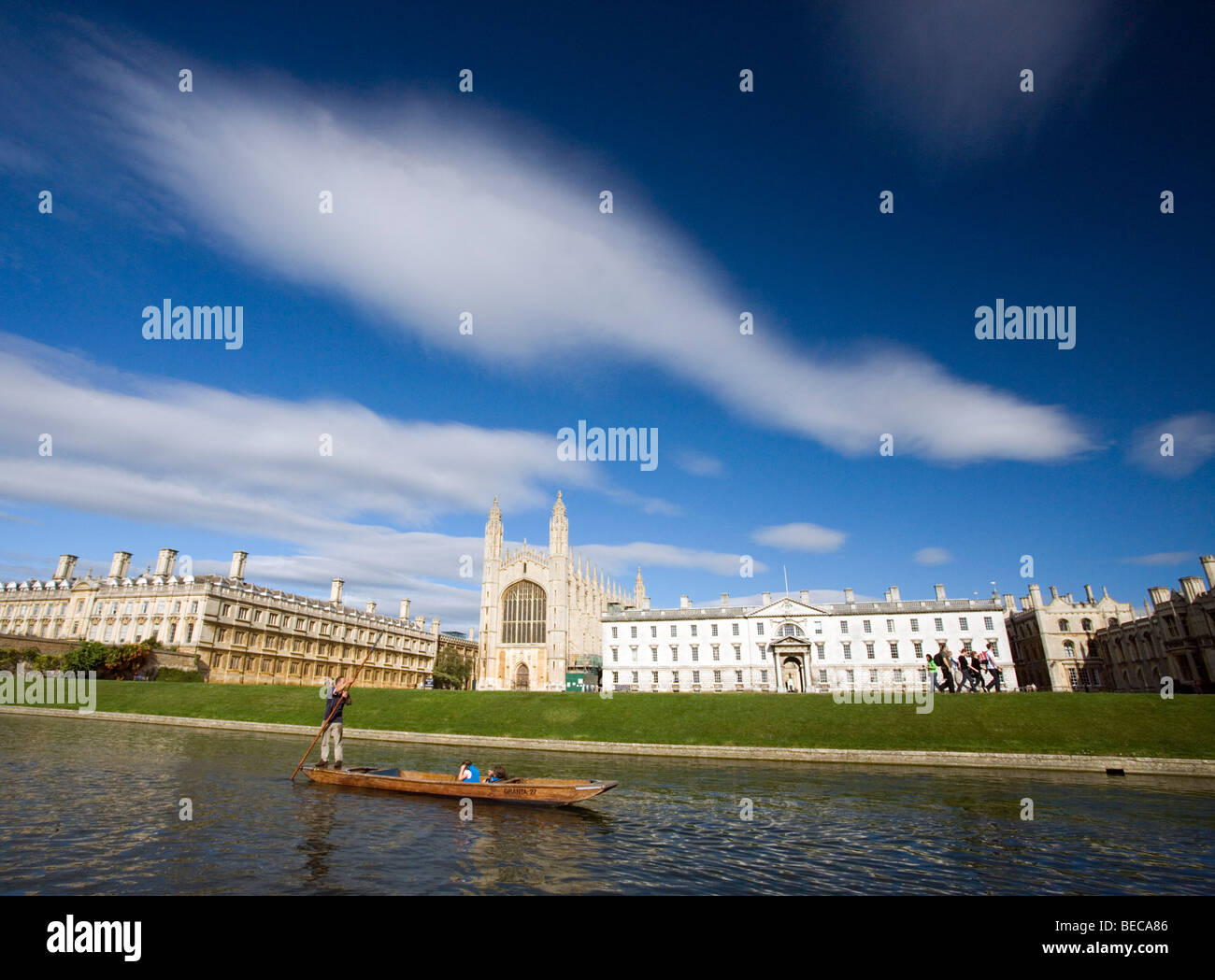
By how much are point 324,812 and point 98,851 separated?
616 centimetres

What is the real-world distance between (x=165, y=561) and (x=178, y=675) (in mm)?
23601

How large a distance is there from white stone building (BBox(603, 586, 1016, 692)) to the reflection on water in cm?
4391

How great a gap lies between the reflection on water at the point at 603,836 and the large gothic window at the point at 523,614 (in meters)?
61.8

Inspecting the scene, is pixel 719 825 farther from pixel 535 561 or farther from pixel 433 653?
pixel 433 653

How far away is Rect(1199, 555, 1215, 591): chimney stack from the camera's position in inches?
2414

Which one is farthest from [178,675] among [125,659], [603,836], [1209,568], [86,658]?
[1209,568]

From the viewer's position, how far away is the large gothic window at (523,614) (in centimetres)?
9050

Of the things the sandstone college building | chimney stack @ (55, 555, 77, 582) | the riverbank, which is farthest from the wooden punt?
chimney stack @ (55, 555, 77, 582)

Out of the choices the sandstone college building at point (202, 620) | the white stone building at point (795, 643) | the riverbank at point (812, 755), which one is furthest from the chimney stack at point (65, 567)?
the white stone building at point (795, 643)

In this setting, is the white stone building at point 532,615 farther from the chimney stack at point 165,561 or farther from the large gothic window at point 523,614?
the chimney stack at point 165,561

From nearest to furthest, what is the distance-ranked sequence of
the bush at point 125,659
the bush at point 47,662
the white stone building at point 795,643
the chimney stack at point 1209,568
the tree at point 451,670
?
the chimney stack at point 1209,568 < the bush at point 47,662 < the bush at point 125,659 < the white stone building at point 795,643 < the tree at point 451,670

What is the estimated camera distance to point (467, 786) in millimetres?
21188

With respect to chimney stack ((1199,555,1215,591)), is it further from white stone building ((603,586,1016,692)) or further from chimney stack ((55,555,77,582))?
chimney stack ((55,555,77,582))

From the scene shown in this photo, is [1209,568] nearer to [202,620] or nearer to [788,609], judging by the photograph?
[788,609]
